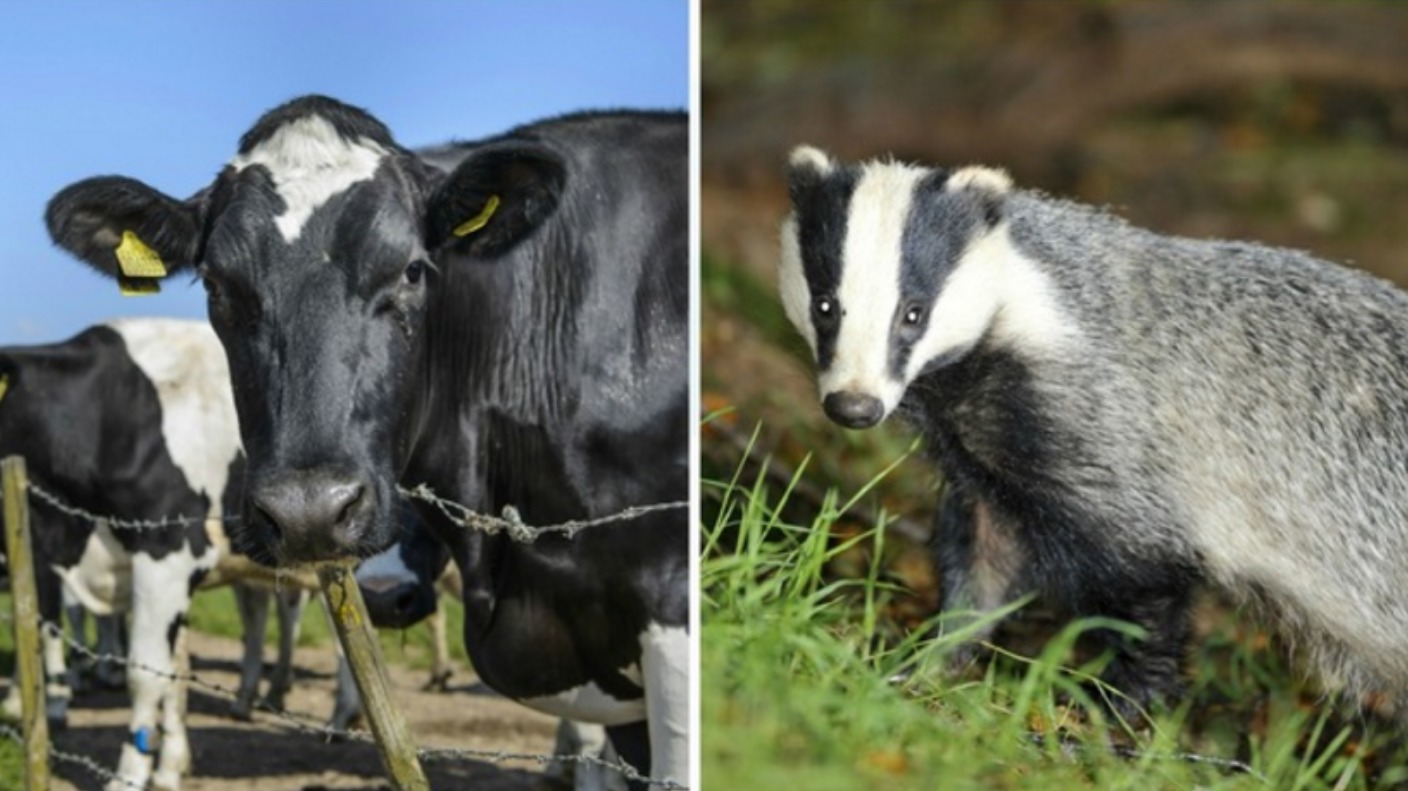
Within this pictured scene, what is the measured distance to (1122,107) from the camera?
8562 millimetres

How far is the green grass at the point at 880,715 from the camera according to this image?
2.44 metres

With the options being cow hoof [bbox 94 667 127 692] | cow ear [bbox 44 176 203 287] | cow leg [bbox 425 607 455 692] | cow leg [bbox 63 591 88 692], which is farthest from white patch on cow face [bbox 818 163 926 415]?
cow hoof [bbox 94 667 127 692]

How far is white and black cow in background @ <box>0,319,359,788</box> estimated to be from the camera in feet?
19.2

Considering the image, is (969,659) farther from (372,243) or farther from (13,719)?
(13,719)

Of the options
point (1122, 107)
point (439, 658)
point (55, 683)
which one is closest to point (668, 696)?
point (439, 658)

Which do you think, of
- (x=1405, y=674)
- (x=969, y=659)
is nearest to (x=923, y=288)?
(x=969, y=659)

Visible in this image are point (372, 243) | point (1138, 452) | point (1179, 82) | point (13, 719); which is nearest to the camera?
point (372, 243)

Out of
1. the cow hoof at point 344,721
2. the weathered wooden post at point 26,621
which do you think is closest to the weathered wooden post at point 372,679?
the weathered wooden post at point 26,621

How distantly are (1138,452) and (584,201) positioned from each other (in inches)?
41.3

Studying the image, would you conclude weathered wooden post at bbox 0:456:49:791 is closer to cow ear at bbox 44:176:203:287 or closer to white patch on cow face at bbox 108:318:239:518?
white patch on cow face at bbox 108:318:239:518

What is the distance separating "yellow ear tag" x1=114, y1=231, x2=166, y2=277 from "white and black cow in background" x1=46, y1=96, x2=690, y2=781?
0.03 meters

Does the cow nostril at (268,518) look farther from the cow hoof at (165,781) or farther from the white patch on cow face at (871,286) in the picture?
the cow hoof at (165,781)

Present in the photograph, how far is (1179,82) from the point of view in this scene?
28.1 ft

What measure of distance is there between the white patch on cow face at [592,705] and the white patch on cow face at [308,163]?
0.94 metres
